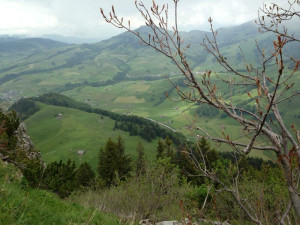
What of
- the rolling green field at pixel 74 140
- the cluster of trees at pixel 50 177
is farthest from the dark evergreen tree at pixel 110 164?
the rolling green field at pixel 74 140

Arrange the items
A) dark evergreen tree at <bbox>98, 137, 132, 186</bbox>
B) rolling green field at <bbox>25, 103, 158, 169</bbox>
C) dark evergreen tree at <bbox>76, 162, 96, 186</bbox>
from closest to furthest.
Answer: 1. dark evergreen tree at <bbox>98, 137, 132, 186</bbox>
2. dark evergreen tree at <bbox>76, 162, 96, 186</bbox>
3. rolling green field at <bbox>25, 103, 158, 169</bbox>

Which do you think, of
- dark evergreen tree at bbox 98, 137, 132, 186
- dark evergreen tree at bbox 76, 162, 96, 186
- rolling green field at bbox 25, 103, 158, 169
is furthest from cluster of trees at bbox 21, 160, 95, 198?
rolling green field at bbox 25, 103, 158, 169

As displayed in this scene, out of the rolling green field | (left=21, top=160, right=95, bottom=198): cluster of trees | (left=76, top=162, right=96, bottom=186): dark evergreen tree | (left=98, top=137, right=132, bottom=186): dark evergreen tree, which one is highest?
(left=21, top=160, right=95, bottom=198): cluster of trees

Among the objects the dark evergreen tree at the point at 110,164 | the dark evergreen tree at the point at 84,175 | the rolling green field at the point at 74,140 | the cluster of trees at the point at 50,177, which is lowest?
the rolling green field at the point at 74,140

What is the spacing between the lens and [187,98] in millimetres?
5285

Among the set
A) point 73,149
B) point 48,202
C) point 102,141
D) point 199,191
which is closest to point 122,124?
point 102,141

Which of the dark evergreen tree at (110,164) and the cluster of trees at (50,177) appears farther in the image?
the dark evergreen tree at (110,164)

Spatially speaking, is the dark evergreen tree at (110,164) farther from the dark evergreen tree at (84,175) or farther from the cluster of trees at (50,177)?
the cluster of trees at (50,177)

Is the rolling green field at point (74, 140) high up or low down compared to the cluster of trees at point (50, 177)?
down

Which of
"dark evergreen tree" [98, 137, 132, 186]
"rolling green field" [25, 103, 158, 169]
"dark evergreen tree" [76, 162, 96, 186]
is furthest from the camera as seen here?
"rolling green field" [25, 103, 158, 169]

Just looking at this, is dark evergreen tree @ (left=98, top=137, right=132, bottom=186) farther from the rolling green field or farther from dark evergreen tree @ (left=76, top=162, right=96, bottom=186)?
the rolling green field

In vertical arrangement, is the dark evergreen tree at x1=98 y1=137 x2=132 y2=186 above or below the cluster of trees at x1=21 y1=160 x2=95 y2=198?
below

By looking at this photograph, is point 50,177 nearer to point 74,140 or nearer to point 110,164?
point 110,164

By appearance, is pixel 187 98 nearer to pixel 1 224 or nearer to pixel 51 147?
pixel 1 224
